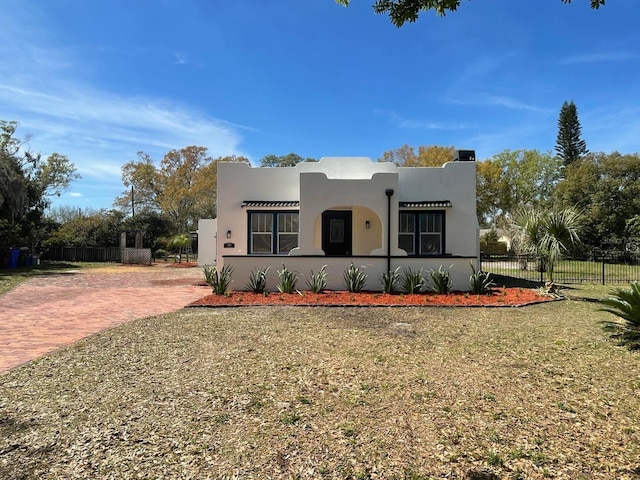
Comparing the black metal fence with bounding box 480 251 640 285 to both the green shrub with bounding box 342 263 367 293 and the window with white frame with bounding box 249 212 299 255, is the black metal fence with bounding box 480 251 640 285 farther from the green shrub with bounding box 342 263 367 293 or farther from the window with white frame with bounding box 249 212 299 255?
the window with white frame with bounding box 249 212 299 255

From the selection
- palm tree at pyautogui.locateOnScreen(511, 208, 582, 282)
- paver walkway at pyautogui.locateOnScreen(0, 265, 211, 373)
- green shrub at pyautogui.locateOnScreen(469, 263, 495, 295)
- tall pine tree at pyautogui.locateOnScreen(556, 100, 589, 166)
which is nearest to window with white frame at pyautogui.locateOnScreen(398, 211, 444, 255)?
A: green shrub at pyautogui.locateOnScreen(469, 263, 495, 295)

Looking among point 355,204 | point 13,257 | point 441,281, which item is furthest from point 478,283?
point 13,257

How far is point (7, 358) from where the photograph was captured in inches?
243

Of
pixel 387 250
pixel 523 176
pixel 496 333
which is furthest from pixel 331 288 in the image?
pixel 523 176

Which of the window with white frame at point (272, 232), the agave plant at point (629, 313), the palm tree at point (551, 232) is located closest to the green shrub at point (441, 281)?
the palm tree at point (551, 232)

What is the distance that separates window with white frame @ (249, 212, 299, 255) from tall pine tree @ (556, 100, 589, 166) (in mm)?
53001

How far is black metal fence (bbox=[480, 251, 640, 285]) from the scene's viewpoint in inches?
721

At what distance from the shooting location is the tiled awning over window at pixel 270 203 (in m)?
15.0

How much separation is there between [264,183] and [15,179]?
2123 centimetres

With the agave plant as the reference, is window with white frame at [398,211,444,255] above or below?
above

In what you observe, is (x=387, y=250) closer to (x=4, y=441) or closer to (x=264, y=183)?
(x=264, y=183)

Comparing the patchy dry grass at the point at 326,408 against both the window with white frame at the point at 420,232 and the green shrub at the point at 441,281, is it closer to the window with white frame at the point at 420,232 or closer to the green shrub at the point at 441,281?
the green shrub at the point at 441,281

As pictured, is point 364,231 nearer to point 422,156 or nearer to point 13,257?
point 13,257

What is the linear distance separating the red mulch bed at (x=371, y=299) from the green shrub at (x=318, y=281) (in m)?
0.23
